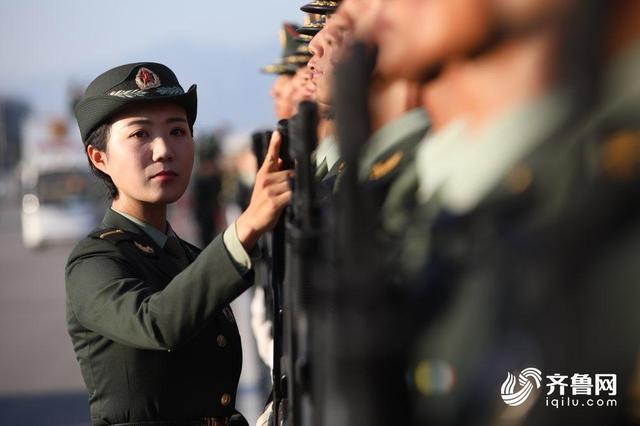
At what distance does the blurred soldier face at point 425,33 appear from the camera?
1.31 metres

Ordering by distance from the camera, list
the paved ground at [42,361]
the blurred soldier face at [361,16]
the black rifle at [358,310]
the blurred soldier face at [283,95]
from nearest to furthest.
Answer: the black rifle at [358,310], the blurred soldier face at [361,16], the blurred soldier face at [283,95], the paved ground at [42,361]

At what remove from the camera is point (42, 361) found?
36.8 ft

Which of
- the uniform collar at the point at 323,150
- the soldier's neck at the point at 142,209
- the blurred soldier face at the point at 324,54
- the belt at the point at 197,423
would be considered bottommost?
the belt at the point at 197,423

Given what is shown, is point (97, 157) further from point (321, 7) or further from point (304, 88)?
point (321, 7)

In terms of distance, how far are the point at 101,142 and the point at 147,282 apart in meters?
0.39

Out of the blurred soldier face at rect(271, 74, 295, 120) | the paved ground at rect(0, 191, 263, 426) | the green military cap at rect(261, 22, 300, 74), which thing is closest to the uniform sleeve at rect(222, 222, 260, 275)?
the blurred soldier face at rect(271, 74, 295, 120)

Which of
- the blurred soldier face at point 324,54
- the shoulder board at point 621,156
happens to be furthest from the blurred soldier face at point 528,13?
the blurred soldier face at point 324,54

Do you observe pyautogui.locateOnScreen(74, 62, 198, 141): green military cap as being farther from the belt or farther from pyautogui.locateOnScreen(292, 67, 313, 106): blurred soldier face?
the belt

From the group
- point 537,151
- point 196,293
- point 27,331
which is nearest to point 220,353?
point 196,293

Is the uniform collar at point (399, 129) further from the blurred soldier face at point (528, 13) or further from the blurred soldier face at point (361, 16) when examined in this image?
the blurred soldier face at point (528, 13)

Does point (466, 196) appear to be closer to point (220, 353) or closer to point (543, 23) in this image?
point (543, 23)

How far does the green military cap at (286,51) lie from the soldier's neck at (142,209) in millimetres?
1789

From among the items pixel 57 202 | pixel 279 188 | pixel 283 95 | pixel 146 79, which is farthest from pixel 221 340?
pixel 57 202

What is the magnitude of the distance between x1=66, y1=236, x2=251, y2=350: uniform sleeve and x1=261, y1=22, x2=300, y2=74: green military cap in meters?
2.18
